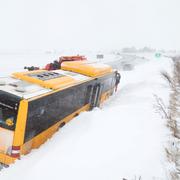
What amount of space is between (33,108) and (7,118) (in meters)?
0.70

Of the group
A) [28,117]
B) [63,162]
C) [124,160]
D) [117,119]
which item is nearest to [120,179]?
[124,160]

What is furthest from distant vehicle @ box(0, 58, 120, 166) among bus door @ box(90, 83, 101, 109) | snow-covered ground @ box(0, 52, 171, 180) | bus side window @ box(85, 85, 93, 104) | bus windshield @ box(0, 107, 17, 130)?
bus door @ box(90, 83, 101, 109)

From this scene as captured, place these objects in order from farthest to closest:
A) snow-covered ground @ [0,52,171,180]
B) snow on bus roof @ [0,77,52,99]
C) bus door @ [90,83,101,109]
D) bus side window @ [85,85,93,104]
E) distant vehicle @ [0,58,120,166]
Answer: bus door @ [90,83,101,109]
bus side window @ [85,85,93,104]
snow on bus roof @ [0,77,52,99]
distant vehicle @ [0,58,120,166]
snow-covered ground @ [0,52,171,180]

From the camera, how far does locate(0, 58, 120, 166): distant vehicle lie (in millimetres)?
7547

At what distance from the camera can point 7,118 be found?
7617 millimetres

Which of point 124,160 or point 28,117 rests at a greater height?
point 28,117

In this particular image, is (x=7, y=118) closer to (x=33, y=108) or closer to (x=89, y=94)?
(x=33, y=108)

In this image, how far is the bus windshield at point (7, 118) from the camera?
7.55 m

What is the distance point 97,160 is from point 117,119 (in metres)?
3.51

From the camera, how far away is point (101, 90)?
1597 centimetres

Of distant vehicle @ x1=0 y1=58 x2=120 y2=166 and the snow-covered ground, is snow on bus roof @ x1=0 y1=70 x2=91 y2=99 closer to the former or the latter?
distant vehicle @ x1=0 y1=58 x2=120 y2=166

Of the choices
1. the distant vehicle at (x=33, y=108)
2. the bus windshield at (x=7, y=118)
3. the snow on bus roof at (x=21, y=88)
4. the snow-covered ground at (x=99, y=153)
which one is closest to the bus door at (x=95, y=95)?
the distant vehicle at (x=33, y=108)

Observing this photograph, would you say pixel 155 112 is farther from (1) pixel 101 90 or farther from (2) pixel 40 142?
(2) pixel 40 142

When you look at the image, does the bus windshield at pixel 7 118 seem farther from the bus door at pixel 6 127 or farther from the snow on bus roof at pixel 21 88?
the snow on bus roof at pixel 21 88
